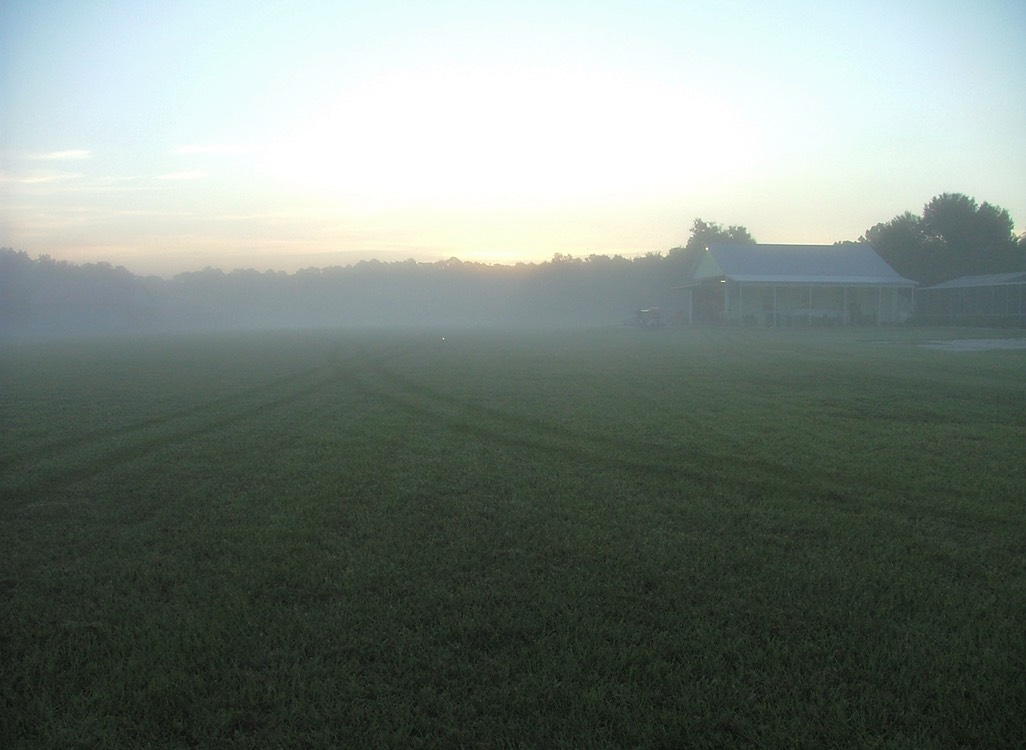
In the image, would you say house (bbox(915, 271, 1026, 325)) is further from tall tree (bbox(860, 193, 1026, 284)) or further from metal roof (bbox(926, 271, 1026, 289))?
tall tree (bbox(860, 193, 1026, 284))

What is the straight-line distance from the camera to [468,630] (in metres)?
3.66

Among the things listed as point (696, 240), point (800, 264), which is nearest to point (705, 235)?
point (696, 240)

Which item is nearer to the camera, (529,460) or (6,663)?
(6,663)

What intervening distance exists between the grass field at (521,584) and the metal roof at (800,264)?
103 feet

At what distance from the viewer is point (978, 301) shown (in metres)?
38.5

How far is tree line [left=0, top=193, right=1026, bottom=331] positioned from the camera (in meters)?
48.5

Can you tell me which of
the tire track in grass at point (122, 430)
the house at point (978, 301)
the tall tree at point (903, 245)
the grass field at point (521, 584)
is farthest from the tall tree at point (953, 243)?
the tire track in grass at point (122, 430)

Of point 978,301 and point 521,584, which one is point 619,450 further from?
point 978,301

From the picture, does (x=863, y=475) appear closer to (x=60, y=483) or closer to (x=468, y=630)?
(x=468, y=630)

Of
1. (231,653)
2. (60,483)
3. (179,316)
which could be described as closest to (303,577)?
(231,653)

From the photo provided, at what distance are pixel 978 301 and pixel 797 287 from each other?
945 centimetres

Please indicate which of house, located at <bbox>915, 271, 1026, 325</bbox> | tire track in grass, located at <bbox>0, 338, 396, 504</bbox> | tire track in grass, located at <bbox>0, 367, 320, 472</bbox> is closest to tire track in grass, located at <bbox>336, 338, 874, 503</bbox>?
tire track in grass, located at <bbox>0, 338, 396, 504</bbox>

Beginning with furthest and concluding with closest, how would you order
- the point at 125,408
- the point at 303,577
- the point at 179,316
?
the point at 179,316 < the point at 125,408 < the point at 303,577

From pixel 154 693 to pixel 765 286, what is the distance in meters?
38.9
